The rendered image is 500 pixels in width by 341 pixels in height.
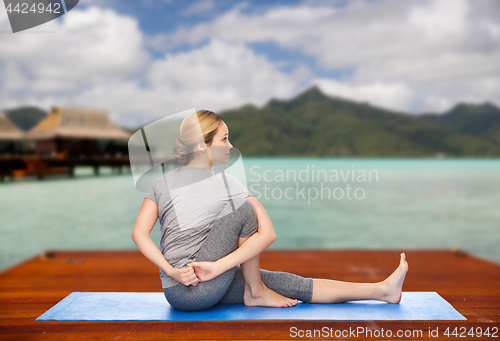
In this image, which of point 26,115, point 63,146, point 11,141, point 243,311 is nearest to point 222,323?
point 243,311

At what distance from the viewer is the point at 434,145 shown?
163ft

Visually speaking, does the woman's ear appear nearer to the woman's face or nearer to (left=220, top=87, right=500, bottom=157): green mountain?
the woman's face

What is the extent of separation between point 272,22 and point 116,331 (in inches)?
2847

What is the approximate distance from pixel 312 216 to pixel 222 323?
16.7 metres

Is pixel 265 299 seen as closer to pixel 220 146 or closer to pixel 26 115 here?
pixel 220 146

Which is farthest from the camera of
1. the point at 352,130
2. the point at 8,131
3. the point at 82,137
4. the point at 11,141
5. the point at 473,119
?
the point at 473,119

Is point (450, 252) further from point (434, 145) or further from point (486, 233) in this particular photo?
point (434, 145)

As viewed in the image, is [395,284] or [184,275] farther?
[395,284]

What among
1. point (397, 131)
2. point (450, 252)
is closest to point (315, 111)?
point (397, 131)

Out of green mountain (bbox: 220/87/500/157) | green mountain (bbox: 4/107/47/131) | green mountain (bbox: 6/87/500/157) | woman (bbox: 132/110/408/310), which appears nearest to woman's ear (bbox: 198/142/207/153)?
woman (bbox: 132/110/408/310)

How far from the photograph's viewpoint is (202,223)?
149 cm

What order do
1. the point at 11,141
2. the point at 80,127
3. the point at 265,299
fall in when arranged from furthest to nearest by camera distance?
the point at 80,127, the point at 11,141, the point at 265,299

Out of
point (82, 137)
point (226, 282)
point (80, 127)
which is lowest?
point (226, 282)

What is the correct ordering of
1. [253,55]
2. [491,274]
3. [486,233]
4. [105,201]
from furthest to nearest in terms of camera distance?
[253,55] < [105,201] < [486,233] < [491,274]
